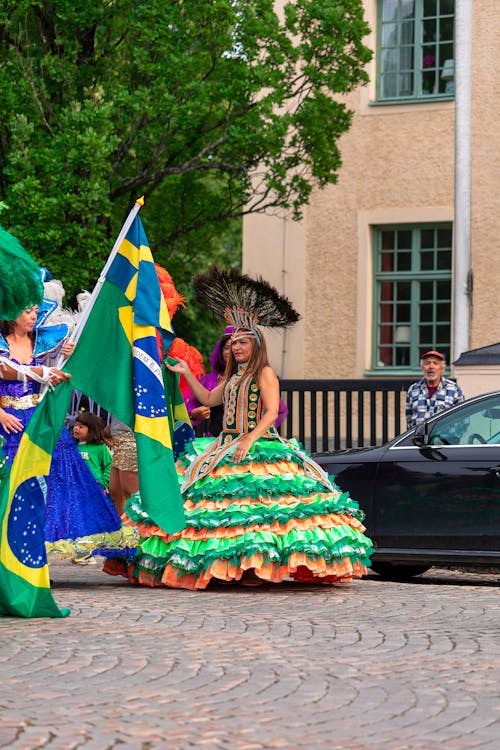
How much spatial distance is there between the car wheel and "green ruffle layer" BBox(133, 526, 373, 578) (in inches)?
87.3

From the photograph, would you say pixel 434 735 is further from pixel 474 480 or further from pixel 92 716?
pixel 474 480

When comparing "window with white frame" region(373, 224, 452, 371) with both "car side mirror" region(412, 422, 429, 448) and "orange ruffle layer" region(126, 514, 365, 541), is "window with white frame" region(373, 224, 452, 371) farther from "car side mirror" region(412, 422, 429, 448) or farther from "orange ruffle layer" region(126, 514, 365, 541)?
"orange ruffle layer" region(126, 514, 365, 541)

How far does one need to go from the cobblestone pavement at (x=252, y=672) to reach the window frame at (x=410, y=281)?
1228 cm

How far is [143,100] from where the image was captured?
17.4 m

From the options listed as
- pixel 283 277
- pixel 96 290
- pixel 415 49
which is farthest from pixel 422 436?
pixel 415 49

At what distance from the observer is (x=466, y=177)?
17641mm

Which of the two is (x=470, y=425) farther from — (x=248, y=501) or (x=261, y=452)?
(x=248, y=501)

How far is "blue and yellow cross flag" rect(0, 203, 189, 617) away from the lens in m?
8.25

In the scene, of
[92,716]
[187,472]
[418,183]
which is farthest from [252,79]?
[92,716]

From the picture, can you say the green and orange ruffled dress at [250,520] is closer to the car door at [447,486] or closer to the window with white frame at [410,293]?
the car door at [447,486]

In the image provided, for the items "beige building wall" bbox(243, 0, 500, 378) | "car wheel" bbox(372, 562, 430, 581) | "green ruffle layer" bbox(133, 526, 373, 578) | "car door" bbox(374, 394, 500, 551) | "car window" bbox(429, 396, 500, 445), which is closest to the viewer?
"green ruffle layer" bbox(133, 526, 373, 578)

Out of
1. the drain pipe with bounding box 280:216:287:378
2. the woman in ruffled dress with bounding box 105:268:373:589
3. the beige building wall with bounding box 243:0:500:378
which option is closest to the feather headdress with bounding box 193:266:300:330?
the woman in ruffled dress with bounding box 105:268:373:589

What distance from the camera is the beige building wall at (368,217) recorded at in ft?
68.8

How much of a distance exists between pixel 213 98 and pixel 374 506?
7.92 meters
